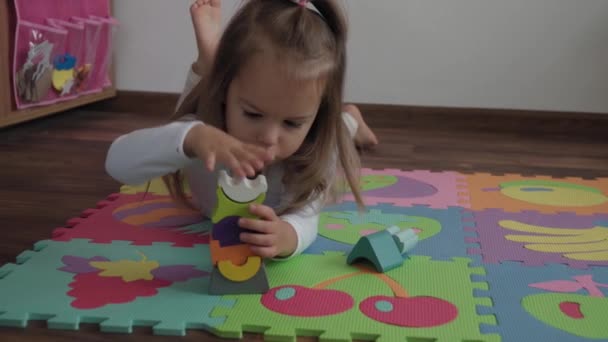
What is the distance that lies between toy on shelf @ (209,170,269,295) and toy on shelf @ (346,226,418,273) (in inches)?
6.0

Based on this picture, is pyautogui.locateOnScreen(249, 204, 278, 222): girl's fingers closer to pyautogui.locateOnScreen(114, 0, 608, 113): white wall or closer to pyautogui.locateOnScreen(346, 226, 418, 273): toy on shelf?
pyautogui.locateOnScreen(346, 226, 418, 273): toy on shelf

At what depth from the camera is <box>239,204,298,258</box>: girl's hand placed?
0.86m

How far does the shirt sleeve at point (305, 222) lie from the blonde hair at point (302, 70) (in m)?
0.01

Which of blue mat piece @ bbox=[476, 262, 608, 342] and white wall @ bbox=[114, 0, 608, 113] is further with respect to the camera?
white wall @ bbox=[114, 0, 608, 113]

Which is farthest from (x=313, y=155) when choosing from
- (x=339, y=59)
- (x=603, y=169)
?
(x=603, y=169)

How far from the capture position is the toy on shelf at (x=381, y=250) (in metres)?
0.93

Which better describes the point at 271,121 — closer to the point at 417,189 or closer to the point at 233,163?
the point at 233,163

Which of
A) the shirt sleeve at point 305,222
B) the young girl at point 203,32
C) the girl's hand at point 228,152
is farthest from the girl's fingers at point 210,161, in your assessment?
the young girl at point 203,32

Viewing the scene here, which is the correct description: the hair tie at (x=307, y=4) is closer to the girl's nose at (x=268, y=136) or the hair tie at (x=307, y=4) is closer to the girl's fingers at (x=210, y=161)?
the girl's nose at (x=268, y=136)

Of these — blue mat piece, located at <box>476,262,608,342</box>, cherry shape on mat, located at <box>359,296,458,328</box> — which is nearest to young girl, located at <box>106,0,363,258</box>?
cherry shape on mat, located at <box>359,296,458,328</box>

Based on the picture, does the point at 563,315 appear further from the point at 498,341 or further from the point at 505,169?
the point at 505,169

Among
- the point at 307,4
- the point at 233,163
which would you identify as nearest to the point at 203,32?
the point at 307,4

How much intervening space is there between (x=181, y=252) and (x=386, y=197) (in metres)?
0.48

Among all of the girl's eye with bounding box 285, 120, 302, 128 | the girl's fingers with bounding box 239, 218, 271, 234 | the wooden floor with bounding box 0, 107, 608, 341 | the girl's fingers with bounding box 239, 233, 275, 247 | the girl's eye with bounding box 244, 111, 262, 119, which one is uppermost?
the girl's eye with bounding box 244, 111, 262, 119
